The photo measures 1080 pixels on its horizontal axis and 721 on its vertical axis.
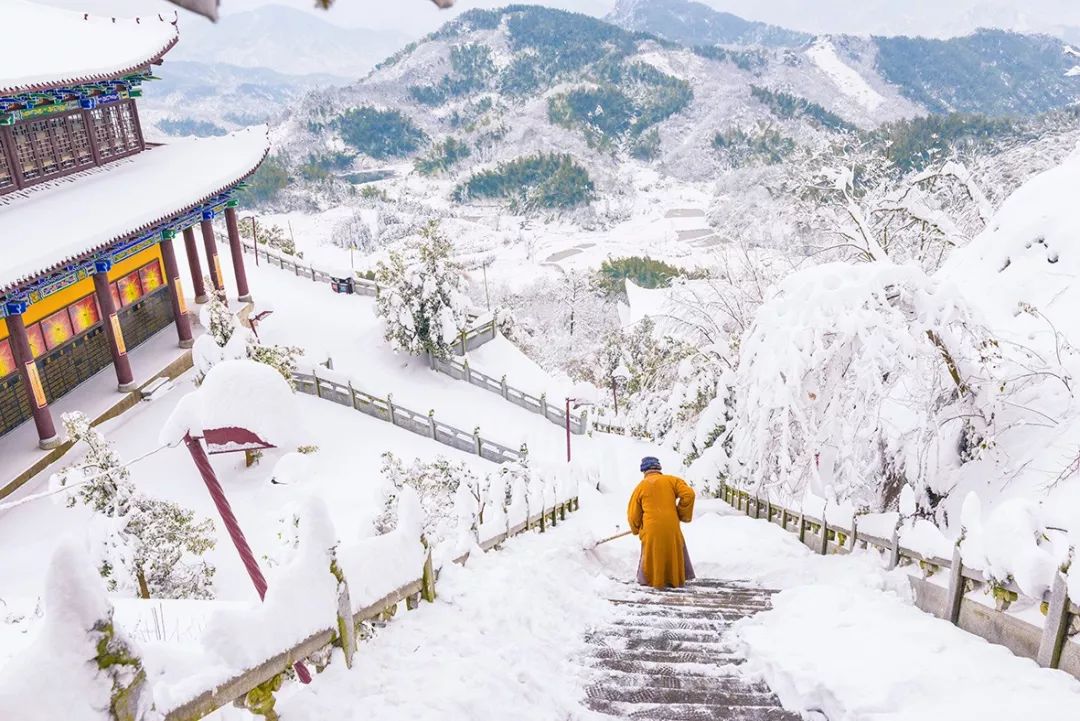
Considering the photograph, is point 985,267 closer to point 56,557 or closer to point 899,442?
point 899,442

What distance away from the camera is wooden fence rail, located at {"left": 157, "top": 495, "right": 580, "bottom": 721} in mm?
2889

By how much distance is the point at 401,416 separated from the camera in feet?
56.7

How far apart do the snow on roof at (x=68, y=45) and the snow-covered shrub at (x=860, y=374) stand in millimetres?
15057

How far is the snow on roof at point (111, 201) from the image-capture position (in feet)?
40.5

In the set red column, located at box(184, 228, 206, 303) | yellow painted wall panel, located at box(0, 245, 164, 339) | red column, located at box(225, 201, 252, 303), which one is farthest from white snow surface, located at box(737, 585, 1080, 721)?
red column, located at box(225, 201, 252, 303)

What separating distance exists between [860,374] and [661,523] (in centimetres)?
233

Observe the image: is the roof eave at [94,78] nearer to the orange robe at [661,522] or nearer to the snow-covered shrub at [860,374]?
the orange robe at [661,522]

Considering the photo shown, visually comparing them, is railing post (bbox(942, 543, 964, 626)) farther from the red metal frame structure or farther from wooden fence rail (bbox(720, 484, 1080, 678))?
the red metal frame structure

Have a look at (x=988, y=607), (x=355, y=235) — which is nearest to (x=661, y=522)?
(x=988, y=607)

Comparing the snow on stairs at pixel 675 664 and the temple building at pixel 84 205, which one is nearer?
the snow on stairs at pixel 675 664

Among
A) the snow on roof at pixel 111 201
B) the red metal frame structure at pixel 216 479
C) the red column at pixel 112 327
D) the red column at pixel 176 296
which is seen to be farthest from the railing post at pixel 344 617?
the red column at pixel 176 296

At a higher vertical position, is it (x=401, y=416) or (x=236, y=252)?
(x=236, y=252)

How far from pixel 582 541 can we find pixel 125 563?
20.8ft

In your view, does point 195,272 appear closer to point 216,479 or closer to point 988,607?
point 216,479
